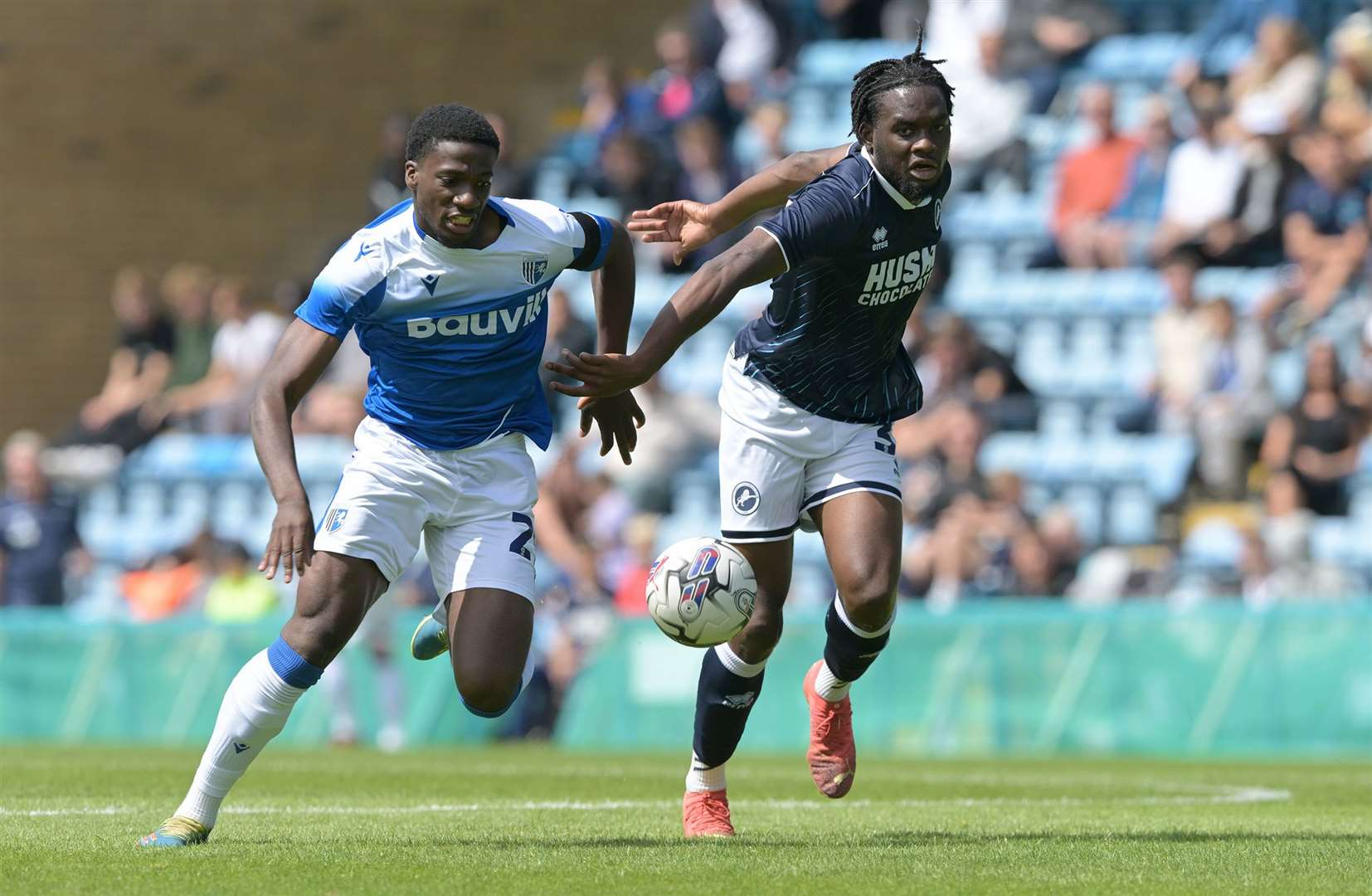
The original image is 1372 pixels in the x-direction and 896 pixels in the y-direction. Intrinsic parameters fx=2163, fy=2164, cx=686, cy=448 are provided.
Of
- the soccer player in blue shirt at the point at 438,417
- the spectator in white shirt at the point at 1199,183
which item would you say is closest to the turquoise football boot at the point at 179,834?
the soccer player in blue shirt at the point at 438,417

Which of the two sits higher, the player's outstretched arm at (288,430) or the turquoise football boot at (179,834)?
the player's outstretched arm at (288,430)

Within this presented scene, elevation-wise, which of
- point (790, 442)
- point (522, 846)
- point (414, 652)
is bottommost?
point (522, 846)

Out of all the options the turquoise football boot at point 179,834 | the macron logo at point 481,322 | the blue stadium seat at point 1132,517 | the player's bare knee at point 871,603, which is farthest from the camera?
the blue stadium seat at point 1132,517

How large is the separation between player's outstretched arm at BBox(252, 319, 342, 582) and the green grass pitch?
0.94m

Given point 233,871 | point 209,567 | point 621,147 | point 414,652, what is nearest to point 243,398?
point 209,567

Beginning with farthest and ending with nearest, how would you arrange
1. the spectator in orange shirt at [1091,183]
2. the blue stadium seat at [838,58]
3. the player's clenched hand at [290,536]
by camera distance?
the blue stadium seat at [838,58] → the spectator in orange shirt at [1091,183] → the player's clenched hand at [290,536]

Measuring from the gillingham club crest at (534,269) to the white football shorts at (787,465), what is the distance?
90 cm

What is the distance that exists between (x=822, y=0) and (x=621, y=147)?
10.8 ft

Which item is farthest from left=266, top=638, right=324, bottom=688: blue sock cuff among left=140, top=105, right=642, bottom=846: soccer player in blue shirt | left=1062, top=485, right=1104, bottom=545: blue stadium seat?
left=1062, top=485, right=1104, bottom=545: blue stadium seat

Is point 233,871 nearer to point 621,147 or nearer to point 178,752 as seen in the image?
point 178,752

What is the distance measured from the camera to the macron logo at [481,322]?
7195mm

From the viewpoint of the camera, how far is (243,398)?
20.6 m

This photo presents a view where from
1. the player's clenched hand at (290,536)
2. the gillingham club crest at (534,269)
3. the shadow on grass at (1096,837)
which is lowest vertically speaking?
the shadow on grass at (1096,837)

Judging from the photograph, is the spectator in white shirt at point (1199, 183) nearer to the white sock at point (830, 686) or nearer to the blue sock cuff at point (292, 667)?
the white sock at point (830, 686)
